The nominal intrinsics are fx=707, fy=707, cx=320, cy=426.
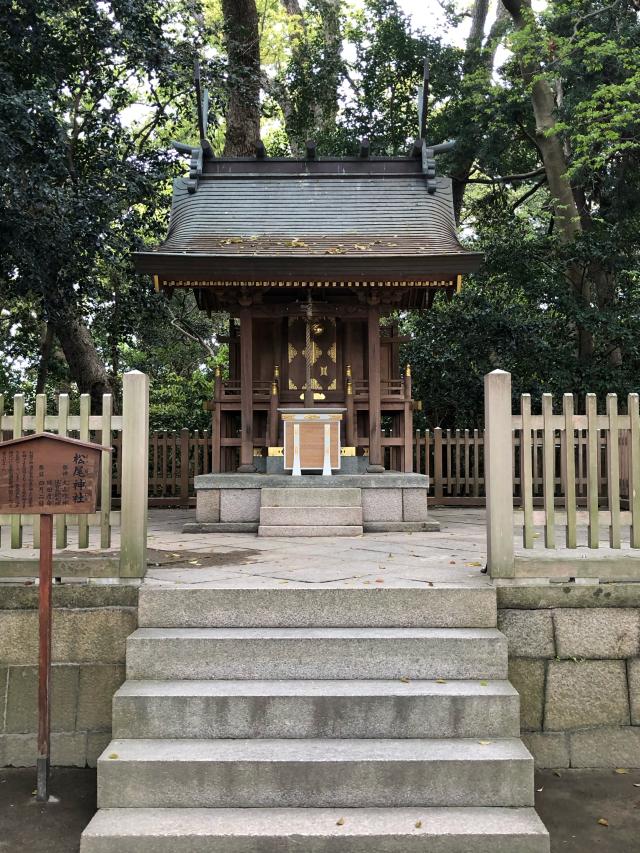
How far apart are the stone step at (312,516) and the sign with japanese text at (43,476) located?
4744 mm

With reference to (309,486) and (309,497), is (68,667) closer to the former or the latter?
(309,497)

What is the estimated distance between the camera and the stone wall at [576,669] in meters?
4.23

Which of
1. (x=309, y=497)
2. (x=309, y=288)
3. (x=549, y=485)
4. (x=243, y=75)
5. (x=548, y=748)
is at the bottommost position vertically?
(x=548, y=748)

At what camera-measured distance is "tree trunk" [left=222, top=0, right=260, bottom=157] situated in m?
14.8

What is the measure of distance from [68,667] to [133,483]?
46.3 inches

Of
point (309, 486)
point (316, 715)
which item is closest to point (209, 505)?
point (309, 486)

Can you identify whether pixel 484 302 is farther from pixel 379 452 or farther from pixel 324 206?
pixel 379 452

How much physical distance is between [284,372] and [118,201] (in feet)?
13.5

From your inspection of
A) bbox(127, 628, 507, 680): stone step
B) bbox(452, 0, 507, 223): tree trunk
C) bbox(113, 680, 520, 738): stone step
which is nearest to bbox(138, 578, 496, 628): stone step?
bbox(127, 628, 507, 680): stone step

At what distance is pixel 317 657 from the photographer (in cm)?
407

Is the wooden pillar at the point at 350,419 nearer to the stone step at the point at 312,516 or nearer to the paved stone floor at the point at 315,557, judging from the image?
the stone step at the point at 312,516

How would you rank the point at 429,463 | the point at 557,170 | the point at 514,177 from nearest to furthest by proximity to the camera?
the point at 429,463 < the point at 557,170 < the point at 514,177

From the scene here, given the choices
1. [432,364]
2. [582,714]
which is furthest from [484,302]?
[582,714]

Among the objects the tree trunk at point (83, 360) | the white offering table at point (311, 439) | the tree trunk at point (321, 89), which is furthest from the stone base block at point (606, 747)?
the tree trunk at point (321, 89)
